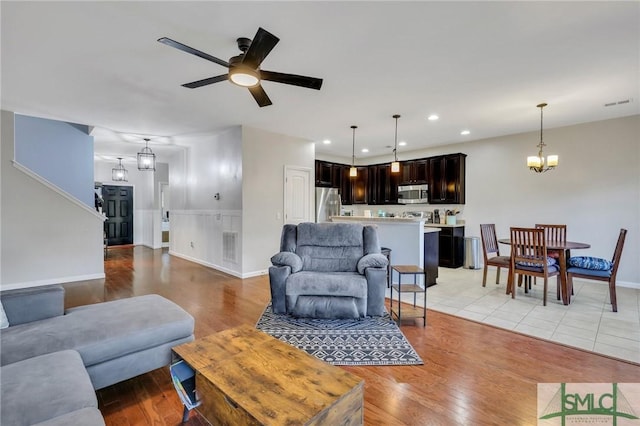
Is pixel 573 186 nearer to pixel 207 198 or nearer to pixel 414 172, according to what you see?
pixel 414 172

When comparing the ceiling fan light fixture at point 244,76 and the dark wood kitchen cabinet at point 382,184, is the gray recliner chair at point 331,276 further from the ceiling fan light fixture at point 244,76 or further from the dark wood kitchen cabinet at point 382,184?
the dark wood kitchen cabinet at point 382,184

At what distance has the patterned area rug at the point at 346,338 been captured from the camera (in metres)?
2.42

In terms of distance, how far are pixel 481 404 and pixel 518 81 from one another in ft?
11.1

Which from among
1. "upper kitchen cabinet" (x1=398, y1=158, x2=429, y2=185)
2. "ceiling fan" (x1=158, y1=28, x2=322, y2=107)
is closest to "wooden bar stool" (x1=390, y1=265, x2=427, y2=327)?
"ceiling fan" (x1=158, y1=28, x2=322, y2=107)

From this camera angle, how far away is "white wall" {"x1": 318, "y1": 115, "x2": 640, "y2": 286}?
467 centimetres

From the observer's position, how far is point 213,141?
5973 mm

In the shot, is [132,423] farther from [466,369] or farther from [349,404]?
[466,369]

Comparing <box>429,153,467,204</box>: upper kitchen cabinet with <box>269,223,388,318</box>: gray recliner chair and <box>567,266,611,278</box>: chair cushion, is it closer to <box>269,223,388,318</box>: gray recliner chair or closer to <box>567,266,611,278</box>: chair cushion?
<box>567,266,611,278</box>: chair cushion

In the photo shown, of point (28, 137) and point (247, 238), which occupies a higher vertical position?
point (28, 137)

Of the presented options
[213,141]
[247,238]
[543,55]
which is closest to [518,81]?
[543,55]

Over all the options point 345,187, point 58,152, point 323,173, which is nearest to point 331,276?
point 323,173

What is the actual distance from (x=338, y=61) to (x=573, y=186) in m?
5.03

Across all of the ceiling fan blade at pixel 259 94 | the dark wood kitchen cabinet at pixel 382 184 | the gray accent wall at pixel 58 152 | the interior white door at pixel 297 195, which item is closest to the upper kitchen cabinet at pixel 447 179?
the dark wood kitchen cabinet at pixel 382 184

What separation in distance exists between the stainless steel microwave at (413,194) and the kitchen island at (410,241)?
2419 mm
